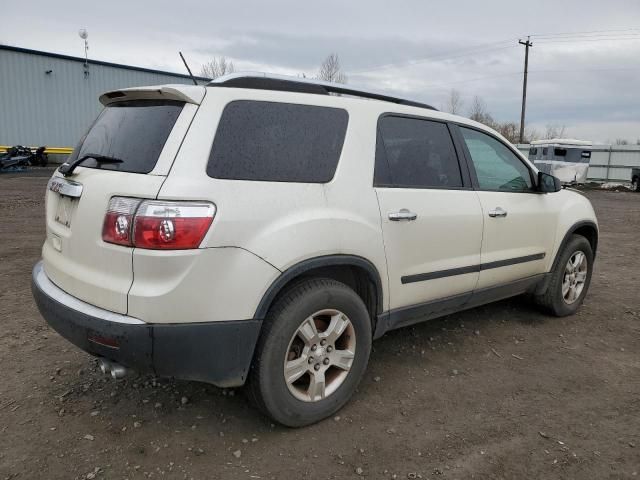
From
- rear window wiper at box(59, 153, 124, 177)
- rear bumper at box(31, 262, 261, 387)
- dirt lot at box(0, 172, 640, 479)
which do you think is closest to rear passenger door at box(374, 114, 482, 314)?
dirt lot at box(0, 172, 640, 479)

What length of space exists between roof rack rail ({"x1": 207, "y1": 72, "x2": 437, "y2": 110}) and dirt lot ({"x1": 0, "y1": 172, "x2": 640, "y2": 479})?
6.13ft

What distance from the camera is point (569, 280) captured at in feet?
15.6

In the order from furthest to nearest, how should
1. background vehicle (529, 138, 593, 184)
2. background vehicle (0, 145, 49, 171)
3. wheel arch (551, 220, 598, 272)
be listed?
background vehicle (529, 138, 593, 184), background vehicle (0, 145, 49, 171), wheel arch (551, 220, 598, 272)

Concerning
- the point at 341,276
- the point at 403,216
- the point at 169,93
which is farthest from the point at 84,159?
the point at 403,216

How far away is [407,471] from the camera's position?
251 centimetres

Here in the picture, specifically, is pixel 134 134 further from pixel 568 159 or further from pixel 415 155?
pixel 568 159

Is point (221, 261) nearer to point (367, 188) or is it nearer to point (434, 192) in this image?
point (367, 188)

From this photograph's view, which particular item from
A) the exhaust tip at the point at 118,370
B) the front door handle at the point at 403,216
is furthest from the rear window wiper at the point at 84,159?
the front door handle at the point at 403,216

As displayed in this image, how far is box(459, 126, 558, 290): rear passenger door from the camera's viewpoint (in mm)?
3775

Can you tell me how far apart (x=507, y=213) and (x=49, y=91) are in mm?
26881

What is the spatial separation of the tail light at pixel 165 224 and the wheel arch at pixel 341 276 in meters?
0.46

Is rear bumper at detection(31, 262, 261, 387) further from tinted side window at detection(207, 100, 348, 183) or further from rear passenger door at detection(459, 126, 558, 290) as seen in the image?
rear passenger door at detection(459, 126, 558, 290)

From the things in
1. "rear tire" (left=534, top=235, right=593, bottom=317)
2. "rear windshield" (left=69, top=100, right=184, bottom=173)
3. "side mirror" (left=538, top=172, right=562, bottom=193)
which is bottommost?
"rear tire" (left=534, top=235, right=593, bottom=317)

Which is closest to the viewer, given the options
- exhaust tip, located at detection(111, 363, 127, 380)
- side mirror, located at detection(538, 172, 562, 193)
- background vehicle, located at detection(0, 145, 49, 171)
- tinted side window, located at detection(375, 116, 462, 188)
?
exhaust tip, located at detection(111, 363, 127, 380)
